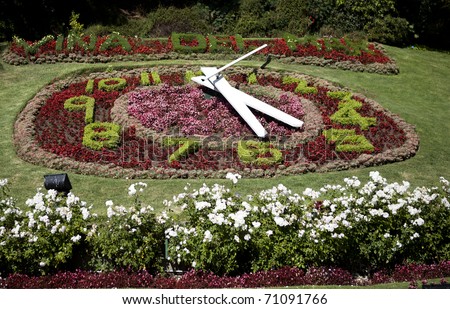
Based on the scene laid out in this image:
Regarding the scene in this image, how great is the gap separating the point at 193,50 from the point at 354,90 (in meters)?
4.79

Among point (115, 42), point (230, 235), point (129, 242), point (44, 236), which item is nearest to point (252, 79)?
point (115, 42)

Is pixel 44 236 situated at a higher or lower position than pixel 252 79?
lower

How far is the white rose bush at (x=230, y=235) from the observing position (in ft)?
26.2

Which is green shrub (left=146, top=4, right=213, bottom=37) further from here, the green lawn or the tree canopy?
the green lawn

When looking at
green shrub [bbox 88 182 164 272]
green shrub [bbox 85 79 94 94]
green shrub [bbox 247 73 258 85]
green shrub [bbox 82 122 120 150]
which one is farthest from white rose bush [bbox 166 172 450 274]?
green shrub [bbox 247 73 258 85]

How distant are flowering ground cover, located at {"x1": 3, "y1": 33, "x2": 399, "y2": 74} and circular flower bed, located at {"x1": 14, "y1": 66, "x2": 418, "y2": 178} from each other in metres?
1.52

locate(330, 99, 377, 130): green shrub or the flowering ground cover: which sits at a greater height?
the flowering ground cover

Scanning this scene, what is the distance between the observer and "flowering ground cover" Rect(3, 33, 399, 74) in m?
15.7

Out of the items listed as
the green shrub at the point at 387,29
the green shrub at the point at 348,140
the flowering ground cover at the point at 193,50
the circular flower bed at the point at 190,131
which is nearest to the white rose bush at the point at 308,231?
the circular flower bed at the point at 190,131

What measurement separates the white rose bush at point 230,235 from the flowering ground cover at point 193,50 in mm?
8192

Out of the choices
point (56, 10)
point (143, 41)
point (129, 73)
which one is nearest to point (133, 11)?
point (56, 10)

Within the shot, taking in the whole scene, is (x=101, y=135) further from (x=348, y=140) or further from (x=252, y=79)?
(x=348, y=140)

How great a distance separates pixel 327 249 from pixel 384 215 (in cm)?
97

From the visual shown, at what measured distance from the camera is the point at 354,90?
14711mm
